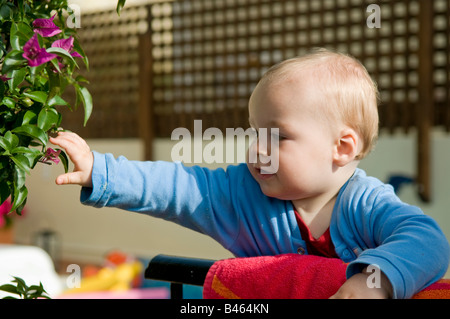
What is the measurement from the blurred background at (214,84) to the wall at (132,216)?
1 centimetres

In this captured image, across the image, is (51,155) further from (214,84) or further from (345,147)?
(214,84)

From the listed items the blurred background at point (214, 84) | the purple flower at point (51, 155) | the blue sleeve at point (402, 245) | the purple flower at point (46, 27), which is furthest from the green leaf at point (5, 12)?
the blurred background at point (214, 84)

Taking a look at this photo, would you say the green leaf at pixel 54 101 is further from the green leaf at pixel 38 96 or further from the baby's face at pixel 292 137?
the baby's face at pixel 292 137

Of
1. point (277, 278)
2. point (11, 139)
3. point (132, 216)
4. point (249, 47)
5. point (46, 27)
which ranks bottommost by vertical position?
point (132, 216)

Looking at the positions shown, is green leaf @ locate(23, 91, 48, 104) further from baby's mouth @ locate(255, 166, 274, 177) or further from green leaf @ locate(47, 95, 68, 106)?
baby's mouth @ locate(255, 166, 274, 177)

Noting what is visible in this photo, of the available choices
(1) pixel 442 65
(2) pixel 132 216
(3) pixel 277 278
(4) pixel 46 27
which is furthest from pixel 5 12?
(2) pixel 132 216

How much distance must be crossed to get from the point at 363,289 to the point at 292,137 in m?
0.31

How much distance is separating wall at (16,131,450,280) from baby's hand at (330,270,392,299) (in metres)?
3.28

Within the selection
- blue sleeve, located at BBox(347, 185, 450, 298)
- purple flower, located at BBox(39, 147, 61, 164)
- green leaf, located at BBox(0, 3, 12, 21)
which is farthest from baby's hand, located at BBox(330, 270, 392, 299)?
green leaf, located at BBox(0, 3, 12, 21)

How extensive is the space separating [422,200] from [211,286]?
3.26 meters

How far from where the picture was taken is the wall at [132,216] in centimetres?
375

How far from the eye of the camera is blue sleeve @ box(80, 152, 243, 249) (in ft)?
2.65

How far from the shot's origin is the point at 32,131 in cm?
62
